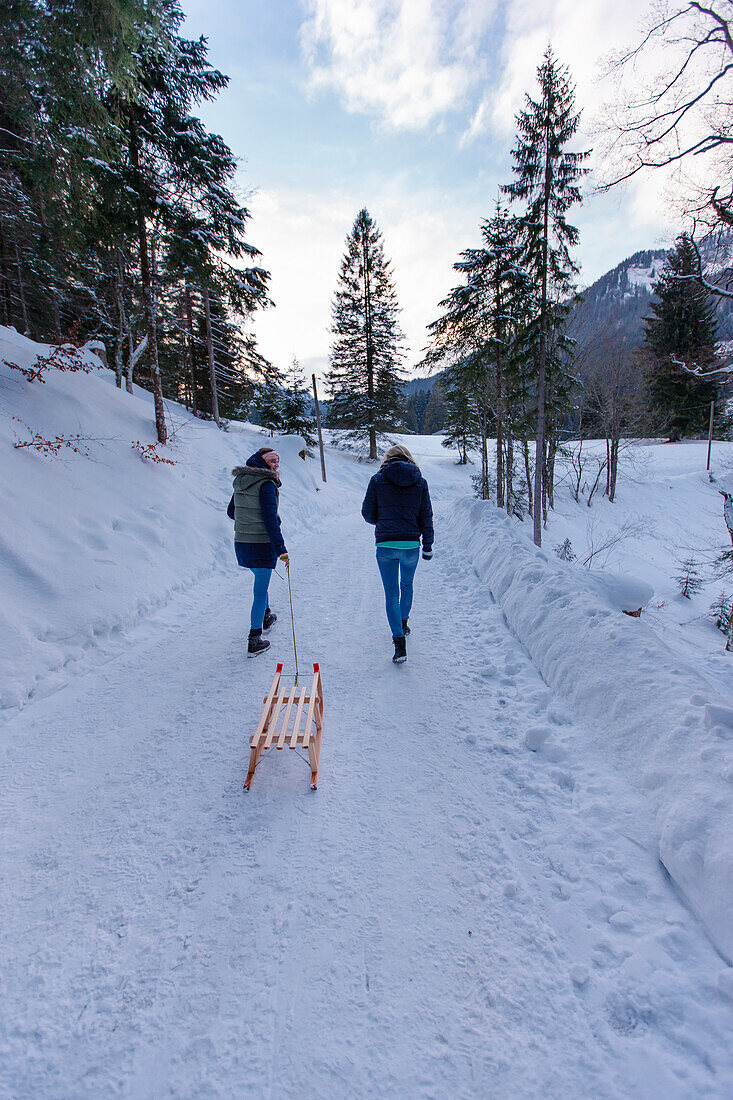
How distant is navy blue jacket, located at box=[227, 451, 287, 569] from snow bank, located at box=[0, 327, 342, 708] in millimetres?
1740

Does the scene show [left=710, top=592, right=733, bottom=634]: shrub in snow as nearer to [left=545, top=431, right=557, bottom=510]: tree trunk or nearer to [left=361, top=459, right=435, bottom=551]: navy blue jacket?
[left=361, top=459, right=435, bottom=551]: navy blue jacket

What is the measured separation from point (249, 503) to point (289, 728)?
7.80ft

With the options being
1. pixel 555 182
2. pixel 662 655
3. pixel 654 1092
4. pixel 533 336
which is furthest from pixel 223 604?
pixel 555 182

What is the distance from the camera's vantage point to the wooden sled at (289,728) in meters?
2.71

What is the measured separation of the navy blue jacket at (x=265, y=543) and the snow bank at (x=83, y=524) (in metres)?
1.74

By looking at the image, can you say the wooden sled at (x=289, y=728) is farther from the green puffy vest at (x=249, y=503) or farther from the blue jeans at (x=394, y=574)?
the green puffy vest at (x=249, y=503)

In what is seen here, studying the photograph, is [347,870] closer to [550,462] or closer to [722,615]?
[722,615]

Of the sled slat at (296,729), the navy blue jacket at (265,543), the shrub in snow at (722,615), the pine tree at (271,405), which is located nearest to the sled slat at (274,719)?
the sled slat at (296,729)

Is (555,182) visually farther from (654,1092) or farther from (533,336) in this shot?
(654,1092)

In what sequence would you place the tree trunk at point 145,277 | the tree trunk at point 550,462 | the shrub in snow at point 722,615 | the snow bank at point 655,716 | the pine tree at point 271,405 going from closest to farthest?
the snow bank at point 655,716 < the tree trunk at point 145,277 < the shrub in snow at point 722,615 < the tree trunk at point 550,462 < the pine tree at point 271,405

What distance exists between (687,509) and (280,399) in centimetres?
2422

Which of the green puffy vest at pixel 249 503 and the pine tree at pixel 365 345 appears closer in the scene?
the green puffy vest at pixel 249 503

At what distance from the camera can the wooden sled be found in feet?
8.89

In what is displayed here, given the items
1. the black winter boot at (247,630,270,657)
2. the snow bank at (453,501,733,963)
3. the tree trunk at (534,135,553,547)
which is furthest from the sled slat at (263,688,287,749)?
the tree trunk at (534,135,553,547)
